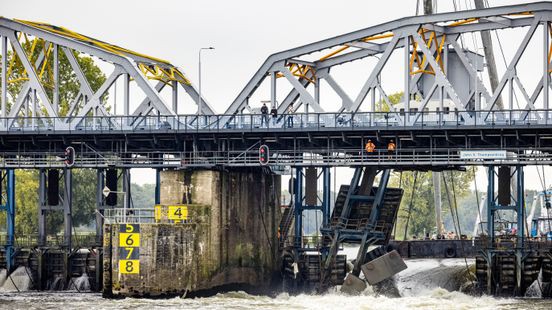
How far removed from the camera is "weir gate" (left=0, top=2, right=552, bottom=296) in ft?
308

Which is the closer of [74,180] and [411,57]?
[411,57]

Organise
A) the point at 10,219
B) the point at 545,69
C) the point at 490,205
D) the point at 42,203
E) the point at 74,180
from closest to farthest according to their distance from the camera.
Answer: the point at 545,69 → the point at 490,205 → the point at 10,219 → the point at 42,203 → the point at 74,180

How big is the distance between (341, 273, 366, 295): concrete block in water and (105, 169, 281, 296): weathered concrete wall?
6707 millimetres

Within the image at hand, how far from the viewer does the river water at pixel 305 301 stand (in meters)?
88.7

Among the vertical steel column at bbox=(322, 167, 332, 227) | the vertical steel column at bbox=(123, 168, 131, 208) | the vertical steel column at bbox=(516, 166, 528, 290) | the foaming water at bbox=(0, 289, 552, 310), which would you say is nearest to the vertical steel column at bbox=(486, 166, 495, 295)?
the vertical steel column at bbox=(516, 166, 528, 290)

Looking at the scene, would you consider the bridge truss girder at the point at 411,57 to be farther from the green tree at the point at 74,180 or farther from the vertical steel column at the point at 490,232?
the green tree at the point at 74,180

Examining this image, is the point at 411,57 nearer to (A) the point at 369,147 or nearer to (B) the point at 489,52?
(A) the point at 369,147

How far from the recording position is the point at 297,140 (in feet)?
328

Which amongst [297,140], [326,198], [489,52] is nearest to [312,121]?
[297,140]

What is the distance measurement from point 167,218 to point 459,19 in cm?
2285

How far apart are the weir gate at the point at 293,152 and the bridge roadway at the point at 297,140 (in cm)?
15

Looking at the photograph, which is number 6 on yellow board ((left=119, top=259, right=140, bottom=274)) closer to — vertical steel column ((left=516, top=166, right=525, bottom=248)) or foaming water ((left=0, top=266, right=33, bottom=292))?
foaming water ((left=0, top=266, right=33, bottom=292))

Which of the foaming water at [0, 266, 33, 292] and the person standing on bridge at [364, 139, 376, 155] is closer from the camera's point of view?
the person standing on bridge at [364, 139, 376, 155]

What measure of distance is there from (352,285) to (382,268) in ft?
8.08
